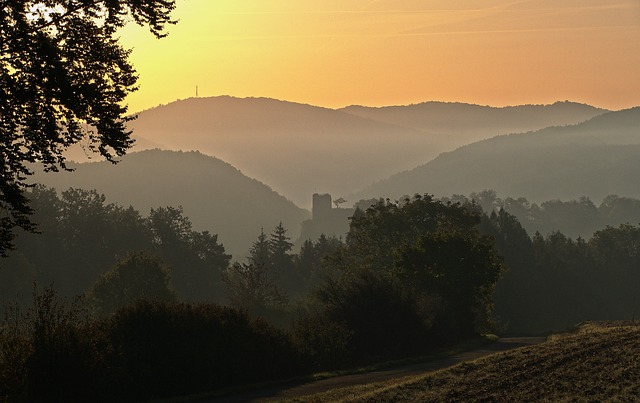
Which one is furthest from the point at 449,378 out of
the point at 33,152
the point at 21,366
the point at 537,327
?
the point at 537,327

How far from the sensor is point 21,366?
82.4 ft

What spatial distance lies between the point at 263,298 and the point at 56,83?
64534mm

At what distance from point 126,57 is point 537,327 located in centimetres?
10697

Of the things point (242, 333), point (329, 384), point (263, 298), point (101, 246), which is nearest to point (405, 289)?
point (242, 333)

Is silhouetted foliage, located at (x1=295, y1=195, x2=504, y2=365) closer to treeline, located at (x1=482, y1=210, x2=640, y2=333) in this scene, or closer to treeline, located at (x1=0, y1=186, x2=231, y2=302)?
treeline, located at (x1=0, y1=186, x2=231, y2=302)

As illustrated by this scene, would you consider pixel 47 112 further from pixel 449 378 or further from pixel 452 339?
pixel 452 339

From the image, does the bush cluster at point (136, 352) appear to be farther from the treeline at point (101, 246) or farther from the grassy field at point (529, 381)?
the treeline at point (101, 246)

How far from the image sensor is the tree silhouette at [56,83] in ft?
64.5

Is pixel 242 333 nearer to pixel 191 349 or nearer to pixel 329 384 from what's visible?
pixel 191 349

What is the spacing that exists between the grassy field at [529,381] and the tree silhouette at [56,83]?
10.2 meters

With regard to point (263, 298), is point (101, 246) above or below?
above

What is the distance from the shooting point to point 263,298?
274 feet

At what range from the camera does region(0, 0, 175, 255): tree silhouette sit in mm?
19656

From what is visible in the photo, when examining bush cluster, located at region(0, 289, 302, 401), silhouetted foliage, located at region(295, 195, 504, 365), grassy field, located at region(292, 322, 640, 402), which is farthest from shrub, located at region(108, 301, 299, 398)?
grassy field, located at region(292, 322, 640, 402)
